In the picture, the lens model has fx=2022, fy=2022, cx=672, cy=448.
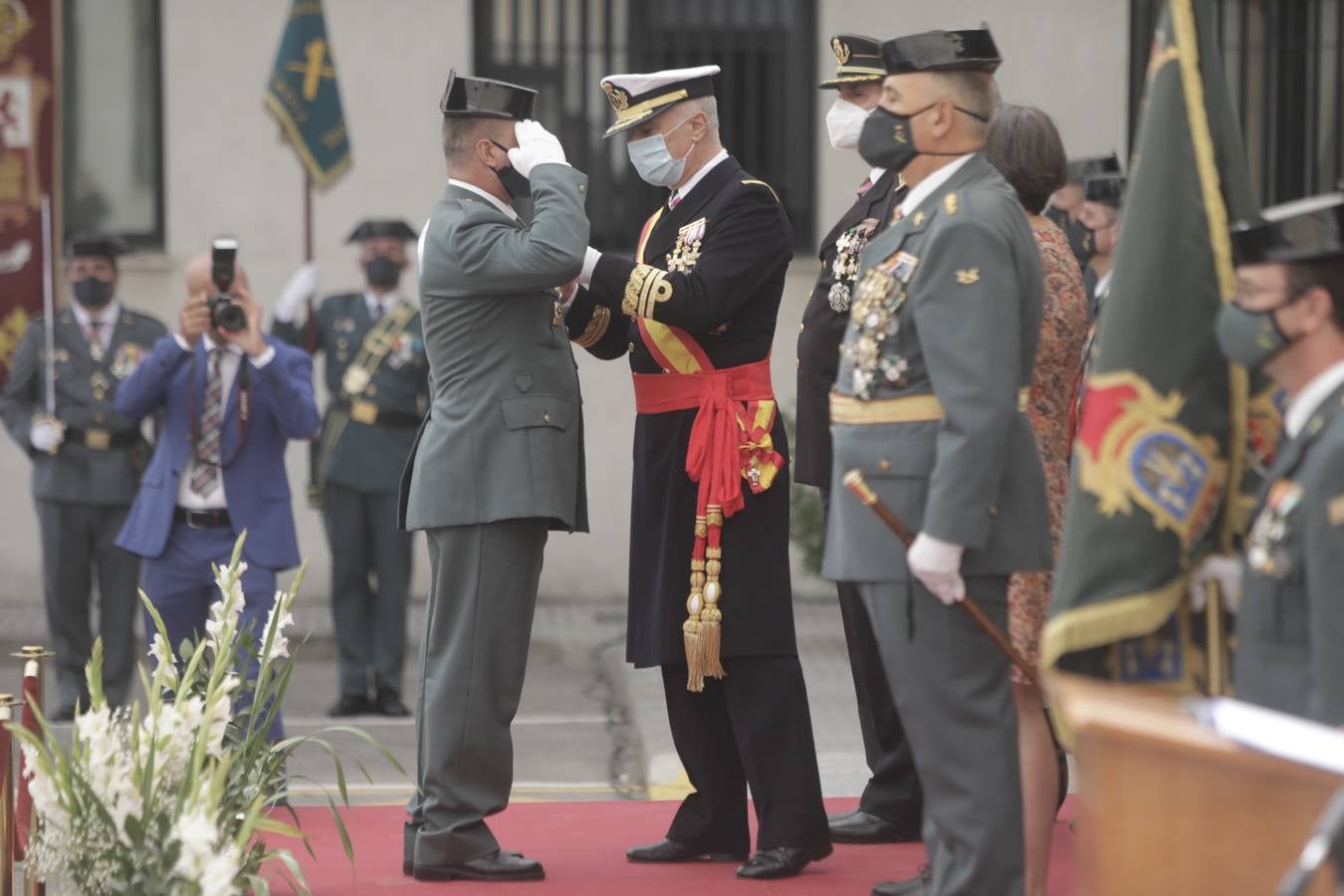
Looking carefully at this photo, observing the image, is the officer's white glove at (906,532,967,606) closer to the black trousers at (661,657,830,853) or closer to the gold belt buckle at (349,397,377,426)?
the black trousers at (661,657,830,853)

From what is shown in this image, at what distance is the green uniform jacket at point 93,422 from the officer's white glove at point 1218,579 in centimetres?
572

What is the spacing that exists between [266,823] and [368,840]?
1559mm

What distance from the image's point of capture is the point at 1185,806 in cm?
273

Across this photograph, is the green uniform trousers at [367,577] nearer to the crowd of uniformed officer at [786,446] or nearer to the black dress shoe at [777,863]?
the crowd of uniformed officer at [786,446]

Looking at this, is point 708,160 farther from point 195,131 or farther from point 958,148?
point 195,131

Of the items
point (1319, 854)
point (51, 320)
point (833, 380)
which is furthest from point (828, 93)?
point (1319, 854)

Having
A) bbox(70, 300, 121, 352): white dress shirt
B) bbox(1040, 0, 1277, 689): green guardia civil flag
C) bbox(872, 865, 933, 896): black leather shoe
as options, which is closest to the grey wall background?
bbox(70, 300, 121, 352): white dress shirt

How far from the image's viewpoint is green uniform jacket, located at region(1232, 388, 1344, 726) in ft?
9.90

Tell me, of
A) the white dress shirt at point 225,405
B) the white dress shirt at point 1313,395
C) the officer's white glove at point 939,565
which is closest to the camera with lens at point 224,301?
the white dress shirt at point 225,405

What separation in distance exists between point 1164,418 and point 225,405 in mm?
4363

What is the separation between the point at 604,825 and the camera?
19.4ft

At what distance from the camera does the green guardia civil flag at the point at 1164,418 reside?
353 centimetres

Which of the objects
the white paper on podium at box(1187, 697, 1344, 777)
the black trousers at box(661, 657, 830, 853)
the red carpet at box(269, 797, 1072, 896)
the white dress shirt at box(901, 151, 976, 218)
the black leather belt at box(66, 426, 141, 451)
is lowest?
the red carpet at box(269, 797, 1072, 896)

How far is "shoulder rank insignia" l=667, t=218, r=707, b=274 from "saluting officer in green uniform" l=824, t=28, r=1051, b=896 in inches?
34.8
